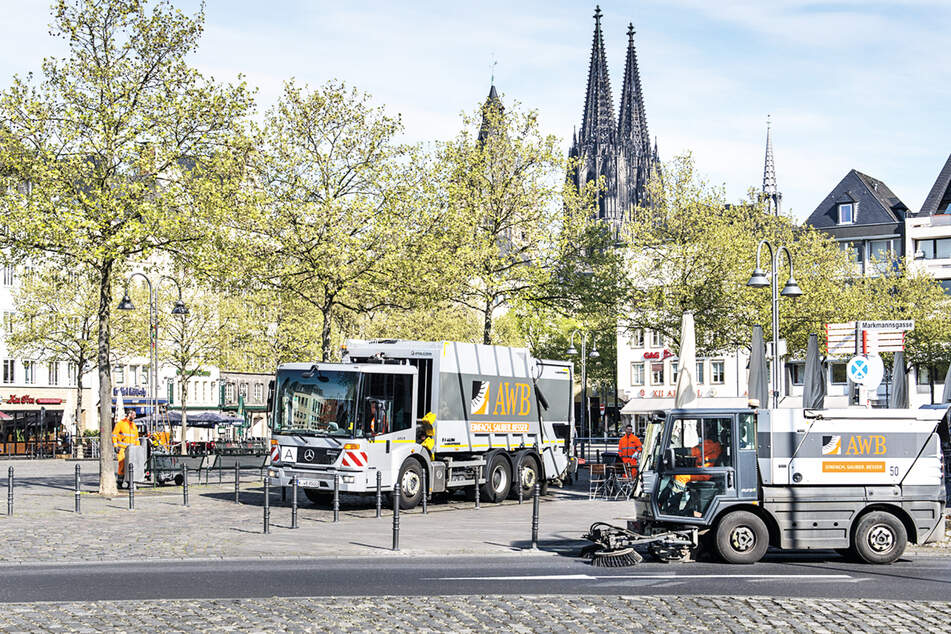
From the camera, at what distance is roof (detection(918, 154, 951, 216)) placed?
74.5 m

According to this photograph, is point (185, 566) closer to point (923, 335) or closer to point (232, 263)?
point (232, 263)

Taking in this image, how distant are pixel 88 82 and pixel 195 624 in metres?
17.6

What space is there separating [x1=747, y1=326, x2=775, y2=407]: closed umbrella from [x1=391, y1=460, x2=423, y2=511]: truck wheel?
Answer: 7.25 m

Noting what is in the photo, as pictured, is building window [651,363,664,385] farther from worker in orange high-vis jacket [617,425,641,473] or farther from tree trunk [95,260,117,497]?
tree trunk [95,260,117,497]

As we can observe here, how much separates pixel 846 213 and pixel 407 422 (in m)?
60.8

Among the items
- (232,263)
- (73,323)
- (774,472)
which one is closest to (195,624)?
(774,472)

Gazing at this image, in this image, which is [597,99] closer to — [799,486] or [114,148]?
[114,148]

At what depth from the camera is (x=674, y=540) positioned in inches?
613

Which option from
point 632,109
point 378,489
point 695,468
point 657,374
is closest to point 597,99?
point 632,109

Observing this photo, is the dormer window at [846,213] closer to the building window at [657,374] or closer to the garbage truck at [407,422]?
the building window at [657,374]

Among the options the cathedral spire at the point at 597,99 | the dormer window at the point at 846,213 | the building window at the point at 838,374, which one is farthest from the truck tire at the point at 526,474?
the cathedral spire at the point at 597,99

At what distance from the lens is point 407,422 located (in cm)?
2439

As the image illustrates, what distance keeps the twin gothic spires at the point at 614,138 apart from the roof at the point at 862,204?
64.7 m

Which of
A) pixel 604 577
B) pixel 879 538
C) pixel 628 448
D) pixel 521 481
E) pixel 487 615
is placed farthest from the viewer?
pixel 628 448
